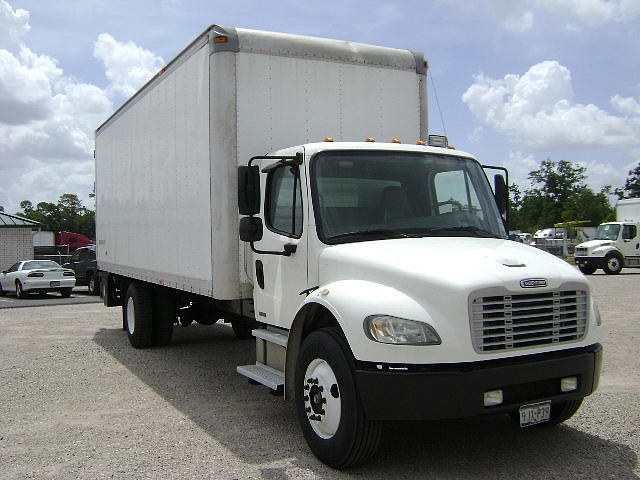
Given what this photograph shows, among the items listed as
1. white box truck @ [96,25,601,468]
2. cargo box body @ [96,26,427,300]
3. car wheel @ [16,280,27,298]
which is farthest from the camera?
car wheel @ [16,280,27,298]

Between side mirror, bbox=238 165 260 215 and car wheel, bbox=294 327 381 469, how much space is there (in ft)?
3.98

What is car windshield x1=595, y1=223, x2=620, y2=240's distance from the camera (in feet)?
93.9

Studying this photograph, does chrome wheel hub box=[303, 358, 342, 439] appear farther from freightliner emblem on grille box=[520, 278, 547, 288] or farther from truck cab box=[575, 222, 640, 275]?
truck cab box=[575, 222, 640, 275]

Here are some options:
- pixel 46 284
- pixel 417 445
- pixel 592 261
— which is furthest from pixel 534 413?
pixel 592 261

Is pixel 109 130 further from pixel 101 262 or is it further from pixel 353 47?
pixel 353 47

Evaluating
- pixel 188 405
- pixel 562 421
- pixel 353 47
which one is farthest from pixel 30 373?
pixel 562 421

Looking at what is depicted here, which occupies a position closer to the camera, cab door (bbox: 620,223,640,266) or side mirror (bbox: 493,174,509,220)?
side mirror (bbox: 493,174,509,220)

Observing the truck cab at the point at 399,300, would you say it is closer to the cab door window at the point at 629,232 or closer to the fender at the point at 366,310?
the fender at the point at 366,310

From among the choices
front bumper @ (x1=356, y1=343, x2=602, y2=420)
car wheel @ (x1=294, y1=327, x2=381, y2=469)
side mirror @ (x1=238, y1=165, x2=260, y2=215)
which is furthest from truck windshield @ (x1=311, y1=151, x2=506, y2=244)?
front bumper @ (x1=356, y1=343, x2=602, y2=420)

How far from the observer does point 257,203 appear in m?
5.41

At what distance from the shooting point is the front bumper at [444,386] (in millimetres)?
4125

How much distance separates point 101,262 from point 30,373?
387 cm

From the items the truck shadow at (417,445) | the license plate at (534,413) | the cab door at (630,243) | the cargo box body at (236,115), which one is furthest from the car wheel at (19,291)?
the cab door at (630,243)

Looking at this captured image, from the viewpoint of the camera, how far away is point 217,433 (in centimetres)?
564
